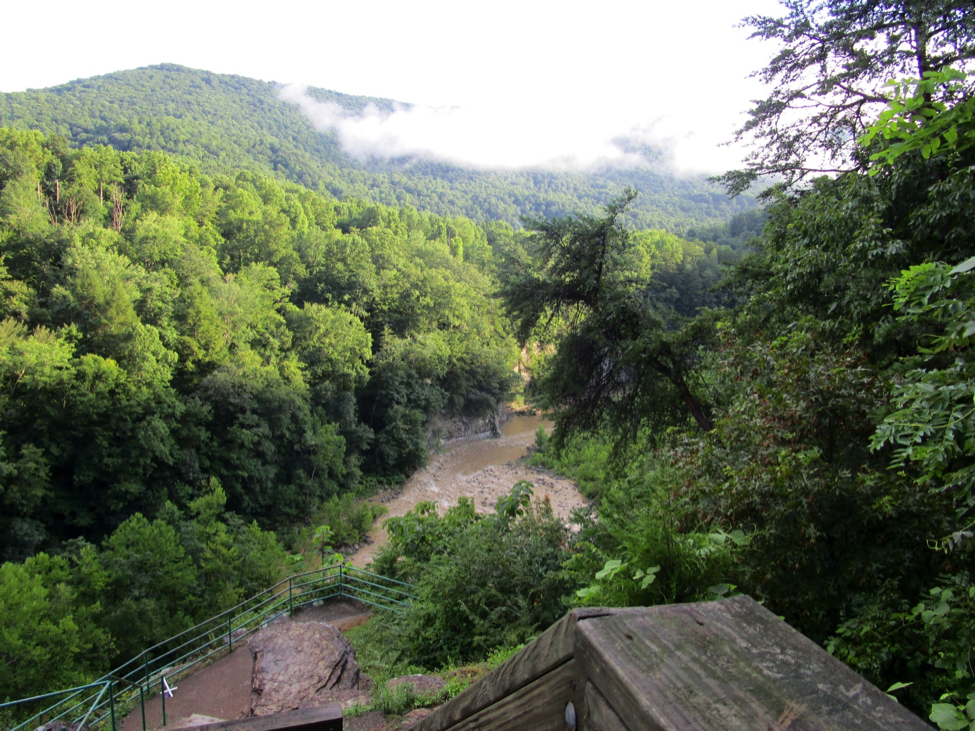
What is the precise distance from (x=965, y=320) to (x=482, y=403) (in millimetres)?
43081

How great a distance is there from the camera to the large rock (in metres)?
5.14

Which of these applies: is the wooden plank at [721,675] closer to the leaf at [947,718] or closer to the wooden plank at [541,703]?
the wooden plank at [541,703]

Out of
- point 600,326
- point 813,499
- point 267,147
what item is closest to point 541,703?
point 813,499

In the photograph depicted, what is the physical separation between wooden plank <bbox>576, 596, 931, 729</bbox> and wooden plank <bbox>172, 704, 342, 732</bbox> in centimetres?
145

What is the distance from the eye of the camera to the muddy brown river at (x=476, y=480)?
31.1 meters

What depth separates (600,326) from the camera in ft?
39.3

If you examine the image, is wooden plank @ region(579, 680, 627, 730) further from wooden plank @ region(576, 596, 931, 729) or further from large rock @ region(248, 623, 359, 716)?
large rock @ region(248, 623, 359, 716)

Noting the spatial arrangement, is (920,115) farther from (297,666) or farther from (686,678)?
(297,666)

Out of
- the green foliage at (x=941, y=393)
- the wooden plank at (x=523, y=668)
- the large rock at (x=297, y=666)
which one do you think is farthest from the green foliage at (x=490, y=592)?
the wooden plank at (x=523, y=668)

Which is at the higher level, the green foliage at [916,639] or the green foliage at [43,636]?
the green foliage at [916,639]

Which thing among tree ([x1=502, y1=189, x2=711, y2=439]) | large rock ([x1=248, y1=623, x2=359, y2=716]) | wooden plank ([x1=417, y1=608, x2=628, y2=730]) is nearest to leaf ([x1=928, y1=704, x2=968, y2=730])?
wooden plank ([x1=417, y1=608, x2=628, y2=730])

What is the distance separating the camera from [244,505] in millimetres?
27078

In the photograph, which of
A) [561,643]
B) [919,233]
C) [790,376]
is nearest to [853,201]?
[919,233]

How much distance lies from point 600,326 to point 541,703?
448 inches
